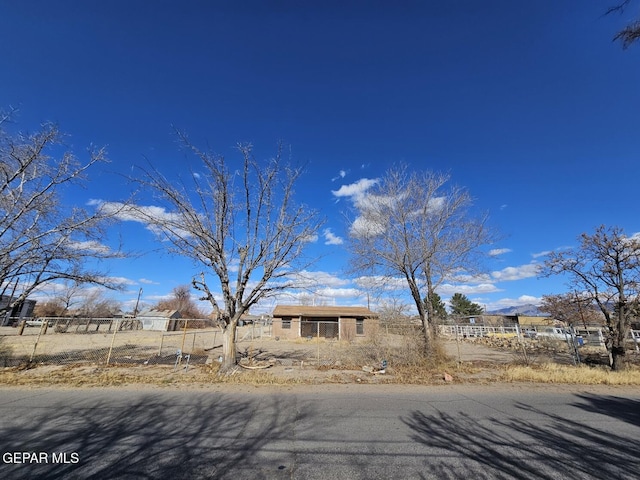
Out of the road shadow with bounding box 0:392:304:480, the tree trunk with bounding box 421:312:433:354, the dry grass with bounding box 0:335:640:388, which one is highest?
the tree trunk with bounding box 421:312:433:354

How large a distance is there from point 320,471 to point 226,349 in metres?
7.82

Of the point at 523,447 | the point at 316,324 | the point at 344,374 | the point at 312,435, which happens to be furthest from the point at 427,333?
the point at 316,324

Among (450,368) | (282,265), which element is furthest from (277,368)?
(450,368)

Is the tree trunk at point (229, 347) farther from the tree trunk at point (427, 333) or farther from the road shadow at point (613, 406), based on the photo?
the road shadow at point (613, 406)

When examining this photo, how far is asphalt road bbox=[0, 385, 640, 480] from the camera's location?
13.0 ft

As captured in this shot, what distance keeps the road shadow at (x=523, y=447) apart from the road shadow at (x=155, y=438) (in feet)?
8.19

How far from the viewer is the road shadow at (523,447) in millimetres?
3971

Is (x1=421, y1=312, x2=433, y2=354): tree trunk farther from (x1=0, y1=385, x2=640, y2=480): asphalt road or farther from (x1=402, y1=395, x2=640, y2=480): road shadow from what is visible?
(x1=402, y1=395, x2=640, y2=480): road shadow

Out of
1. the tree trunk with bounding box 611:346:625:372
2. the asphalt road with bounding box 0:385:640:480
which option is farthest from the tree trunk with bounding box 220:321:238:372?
the tree trunk with bounding box 611:346:625:372

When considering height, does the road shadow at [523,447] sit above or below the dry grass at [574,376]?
below

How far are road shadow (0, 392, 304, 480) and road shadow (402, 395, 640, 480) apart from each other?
2.50 m

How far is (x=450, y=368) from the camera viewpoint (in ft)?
39.7

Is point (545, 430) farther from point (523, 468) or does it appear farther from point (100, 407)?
point (100, 407)

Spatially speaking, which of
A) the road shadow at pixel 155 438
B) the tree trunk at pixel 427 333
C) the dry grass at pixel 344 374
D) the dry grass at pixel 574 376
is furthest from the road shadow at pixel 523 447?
the tree trunk at pixel 427 333
